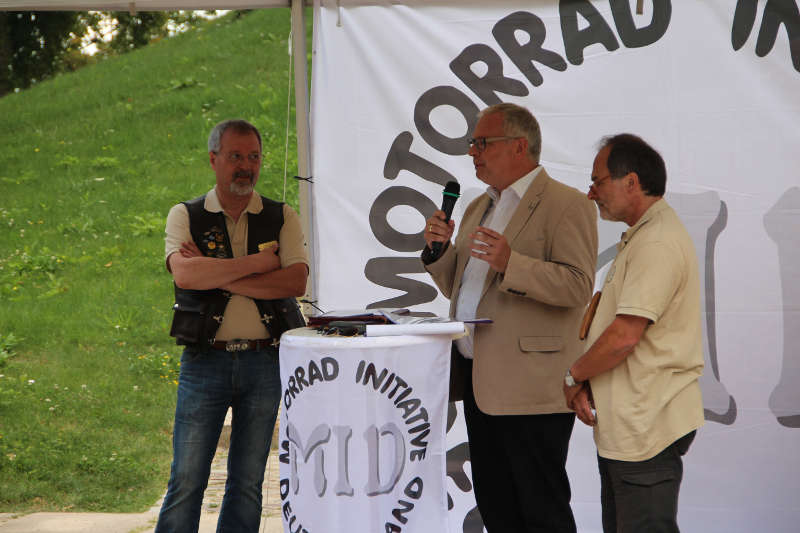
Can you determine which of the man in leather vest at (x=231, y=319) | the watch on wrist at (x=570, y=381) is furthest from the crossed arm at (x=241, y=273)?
the watch on wrist at (x=570, y=381)

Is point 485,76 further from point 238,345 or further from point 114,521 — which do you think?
point 114,521

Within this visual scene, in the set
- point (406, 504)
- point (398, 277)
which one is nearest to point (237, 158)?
point (398, 277)

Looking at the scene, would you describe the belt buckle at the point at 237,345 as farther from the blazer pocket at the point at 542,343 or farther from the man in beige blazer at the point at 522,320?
the blazer pocket at the point at 542,343

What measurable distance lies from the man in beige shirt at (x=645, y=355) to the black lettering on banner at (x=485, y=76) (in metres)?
1.26

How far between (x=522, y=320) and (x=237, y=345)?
106cm

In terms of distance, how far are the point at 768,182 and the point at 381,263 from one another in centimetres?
166

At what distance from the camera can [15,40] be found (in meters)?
18.4

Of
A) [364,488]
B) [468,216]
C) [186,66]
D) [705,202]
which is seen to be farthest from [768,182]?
[186,66]

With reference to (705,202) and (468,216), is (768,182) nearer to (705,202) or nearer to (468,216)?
(705,202)

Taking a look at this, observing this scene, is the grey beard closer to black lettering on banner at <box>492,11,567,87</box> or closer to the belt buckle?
the belt buckle

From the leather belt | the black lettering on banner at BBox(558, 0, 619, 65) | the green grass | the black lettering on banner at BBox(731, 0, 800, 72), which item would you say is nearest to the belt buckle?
the leather belt

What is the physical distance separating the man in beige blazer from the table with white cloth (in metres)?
0.29

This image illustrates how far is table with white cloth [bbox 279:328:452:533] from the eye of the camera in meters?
2.62

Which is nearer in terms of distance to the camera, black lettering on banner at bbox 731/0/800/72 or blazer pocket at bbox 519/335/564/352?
blazer pocket at bbox 519/335/564/352
